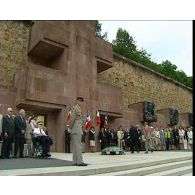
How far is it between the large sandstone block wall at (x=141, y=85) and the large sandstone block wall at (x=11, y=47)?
5953 millimetres

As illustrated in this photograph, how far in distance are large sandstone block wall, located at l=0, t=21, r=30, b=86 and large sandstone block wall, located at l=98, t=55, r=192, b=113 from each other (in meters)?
5.95

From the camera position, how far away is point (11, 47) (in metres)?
15.7

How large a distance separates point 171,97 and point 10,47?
1825cm

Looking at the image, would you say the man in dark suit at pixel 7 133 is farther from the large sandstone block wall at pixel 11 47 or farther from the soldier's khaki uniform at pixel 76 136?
the large sandstone block wall at pixel 11 47

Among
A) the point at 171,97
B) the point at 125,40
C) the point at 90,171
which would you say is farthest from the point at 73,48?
Result: the point at 125,40

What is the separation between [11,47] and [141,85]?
12.3m

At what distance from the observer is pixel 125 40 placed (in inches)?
1580

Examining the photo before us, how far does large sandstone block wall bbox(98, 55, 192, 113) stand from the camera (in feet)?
72.6

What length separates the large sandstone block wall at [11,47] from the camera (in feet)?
49.5

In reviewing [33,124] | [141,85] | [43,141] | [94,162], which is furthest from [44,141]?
[141,85]

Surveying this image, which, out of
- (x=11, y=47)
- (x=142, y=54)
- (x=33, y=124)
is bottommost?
(x=33, y=124)

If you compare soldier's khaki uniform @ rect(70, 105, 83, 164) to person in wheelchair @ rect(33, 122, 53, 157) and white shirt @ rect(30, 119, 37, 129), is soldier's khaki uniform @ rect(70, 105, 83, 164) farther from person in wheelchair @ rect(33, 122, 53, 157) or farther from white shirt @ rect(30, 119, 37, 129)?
white shirt @ rect(30, 119, 37, 129)

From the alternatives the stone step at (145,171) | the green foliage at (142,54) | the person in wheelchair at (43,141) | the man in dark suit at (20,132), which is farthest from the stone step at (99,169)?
the green foliage at (142,54)

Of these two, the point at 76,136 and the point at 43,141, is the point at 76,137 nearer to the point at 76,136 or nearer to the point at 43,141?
the point at 76,136
